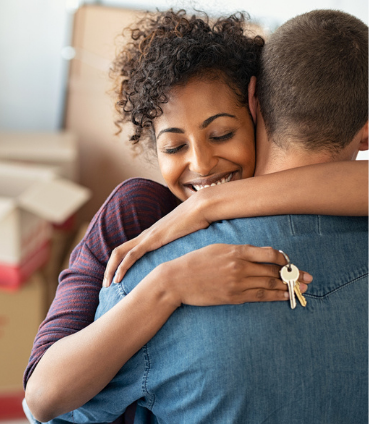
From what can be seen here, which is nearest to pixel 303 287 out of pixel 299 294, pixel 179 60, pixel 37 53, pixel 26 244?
pixel 299 294

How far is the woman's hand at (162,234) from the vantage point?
Result: 876mm

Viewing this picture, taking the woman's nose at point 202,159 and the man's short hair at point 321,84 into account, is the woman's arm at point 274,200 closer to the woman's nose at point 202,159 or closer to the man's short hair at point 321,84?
the man's short hair at point 321,84

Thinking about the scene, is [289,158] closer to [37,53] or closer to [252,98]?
[252,98]

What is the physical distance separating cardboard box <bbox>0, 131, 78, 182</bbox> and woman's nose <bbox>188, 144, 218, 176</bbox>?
1847 millimetres

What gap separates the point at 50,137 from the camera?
10.3ft

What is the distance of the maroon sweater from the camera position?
39.0 inches

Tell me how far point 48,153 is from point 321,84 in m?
2.30

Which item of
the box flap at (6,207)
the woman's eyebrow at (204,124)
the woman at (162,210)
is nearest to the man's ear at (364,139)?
the woman at (162,210)

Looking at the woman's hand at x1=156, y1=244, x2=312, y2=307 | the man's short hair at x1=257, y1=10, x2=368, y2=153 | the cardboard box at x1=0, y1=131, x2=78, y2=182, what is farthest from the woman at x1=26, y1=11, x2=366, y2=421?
the cardboard box at x1=0, y1=131, x2=78, y2=182

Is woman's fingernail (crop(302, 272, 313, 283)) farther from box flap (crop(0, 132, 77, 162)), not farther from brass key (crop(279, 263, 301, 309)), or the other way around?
box flap (crop(0, 132, 77, 162))

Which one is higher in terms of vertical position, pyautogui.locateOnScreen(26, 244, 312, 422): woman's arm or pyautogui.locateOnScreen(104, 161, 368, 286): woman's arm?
pyautogui.locateOnScreen(104, 161, 368, 286): woman's arm

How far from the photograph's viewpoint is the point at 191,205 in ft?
3.11

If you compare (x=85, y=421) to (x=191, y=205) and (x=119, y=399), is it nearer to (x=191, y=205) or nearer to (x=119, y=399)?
(x=119, y=399)

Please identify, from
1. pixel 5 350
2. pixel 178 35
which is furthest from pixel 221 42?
pixel 5 350
